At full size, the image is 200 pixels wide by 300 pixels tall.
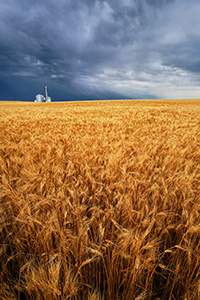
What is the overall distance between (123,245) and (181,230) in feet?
1.54

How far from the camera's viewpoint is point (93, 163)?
6.47 ft

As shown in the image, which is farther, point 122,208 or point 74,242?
point 122,208

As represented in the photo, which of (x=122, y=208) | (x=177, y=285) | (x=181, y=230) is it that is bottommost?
(x=177, y=285)

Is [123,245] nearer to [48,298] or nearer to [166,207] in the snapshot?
[48,298]

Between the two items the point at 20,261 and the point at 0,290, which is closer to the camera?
the point at 0,290

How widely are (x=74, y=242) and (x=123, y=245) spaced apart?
259 mm

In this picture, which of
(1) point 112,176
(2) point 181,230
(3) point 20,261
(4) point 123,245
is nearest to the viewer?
(4) point 123,245

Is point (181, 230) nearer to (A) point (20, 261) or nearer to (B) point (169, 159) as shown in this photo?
(A) point (20, 261)

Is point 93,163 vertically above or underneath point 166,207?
above

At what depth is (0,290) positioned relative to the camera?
29.4 inches

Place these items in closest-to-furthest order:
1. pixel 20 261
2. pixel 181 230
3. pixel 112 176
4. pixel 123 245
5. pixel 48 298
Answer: pixel 48 298 → pixel 123 245 → pixel 20 261 → pixel 181 230 → pixel 112 176

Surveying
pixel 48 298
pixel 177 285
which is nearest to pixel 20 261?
pixel 48 298

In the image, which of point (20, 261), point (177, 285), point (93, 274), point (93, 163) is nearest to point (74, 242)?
point (93, 274)

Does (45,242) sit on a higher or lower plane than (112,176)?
lower
